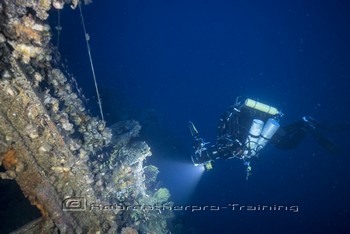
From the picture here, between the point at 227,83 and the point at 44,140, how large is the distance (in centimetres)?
8477

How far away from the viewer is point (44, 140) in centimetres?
250

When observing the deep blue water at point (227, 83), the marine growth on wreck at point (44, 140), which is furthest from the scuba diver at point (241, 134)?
the marine growth on wreck at point (44, 140)

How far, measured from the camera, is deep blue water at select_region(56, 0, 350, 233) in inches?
856

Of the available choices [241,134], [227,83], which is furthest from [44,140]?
[227,83]

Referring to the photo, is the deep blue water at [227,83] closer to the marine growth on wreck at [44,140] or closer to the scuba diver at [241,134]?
the scuba diver at [241,134]

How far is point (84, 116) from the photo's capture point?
343 cm

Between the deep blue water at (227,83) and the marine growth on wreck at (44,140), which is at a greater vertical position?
the deep blue water at (227,83)

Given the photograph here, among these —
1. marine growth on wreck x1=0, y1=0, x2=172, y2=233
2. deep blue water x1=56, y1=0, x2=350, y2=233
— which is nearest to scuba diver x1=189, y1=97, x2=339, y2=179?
deep blue water x1=56, y1=0, x2=350, y2=233

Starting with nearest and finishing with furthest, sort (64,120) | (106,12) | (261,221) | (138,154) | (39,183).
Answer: (39,183), (64,120), (138,154), (261,221), (106,12)

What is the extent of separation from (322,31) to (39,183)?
81134 mm

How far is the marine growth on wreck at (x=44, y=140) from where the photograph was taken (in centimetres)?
229

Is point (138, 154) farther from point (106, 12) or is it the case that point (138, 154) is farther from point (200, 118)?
point (106, 12)

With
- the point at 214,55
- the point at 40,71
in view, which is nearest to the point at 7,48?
the point at 40,71

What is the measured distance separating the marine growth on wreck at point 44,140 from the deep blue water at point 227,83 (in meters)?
7.67
